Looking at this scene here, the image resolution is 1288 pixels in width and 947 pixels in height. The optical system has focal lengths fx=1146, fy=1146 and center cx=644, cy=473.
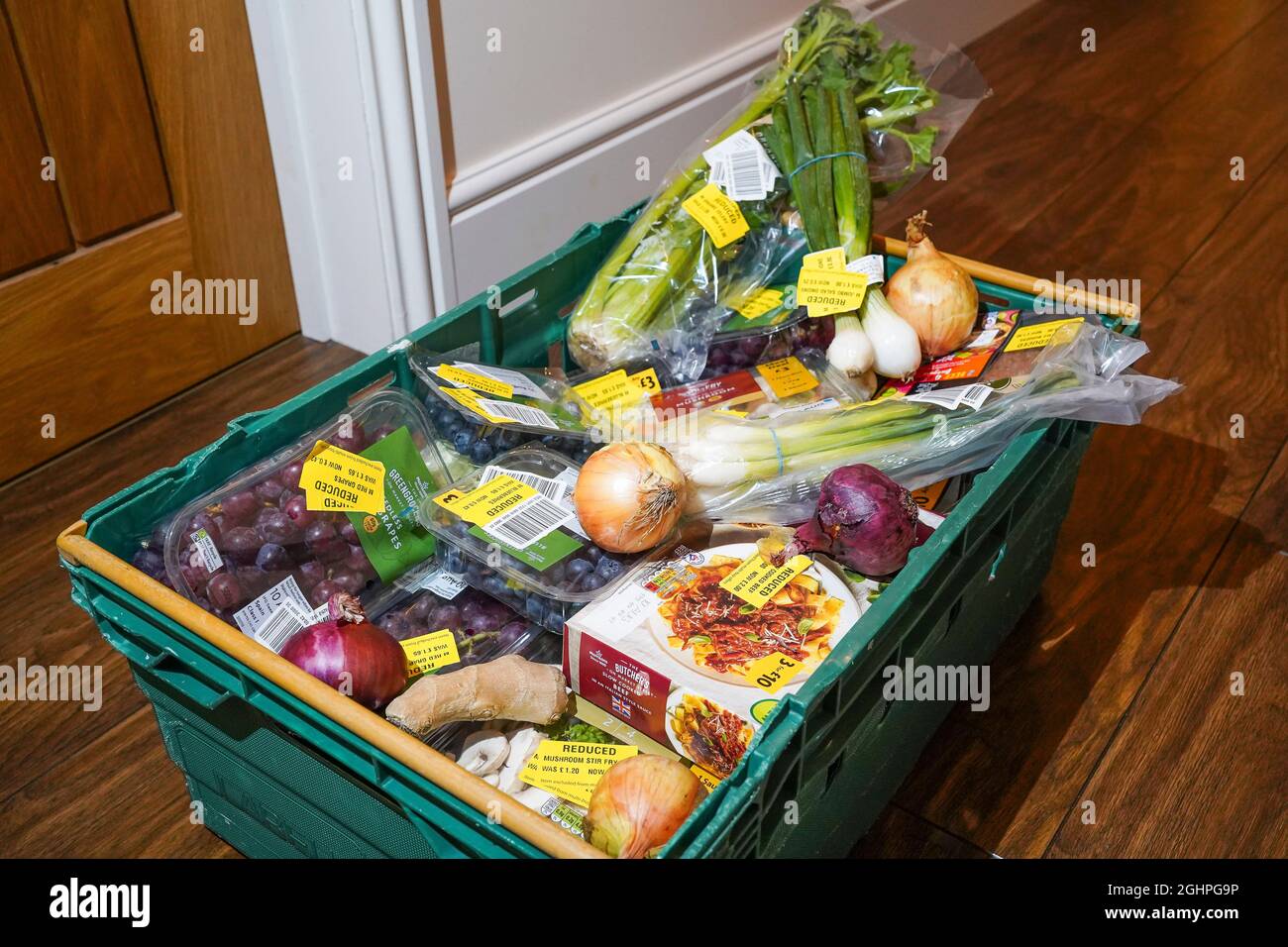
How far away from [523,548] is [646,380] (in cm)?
32

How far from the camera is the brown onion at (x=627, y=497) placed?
100 cm

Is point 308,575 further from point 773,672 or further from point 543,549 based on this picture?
point 773,672

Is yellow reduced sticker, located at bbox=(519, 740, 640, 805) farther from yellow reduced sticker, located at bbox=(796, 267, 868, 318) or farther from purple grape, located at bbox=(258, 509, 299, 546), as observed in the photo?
yellow reduced sticker, located at bbox=(796, 267, 868, 318)

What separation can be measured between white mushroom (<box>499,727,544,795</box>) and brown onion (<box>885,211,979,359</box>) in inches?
24.9

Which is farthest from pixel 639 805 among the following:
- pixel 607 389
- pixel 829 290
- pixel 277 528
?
pixel 829 290

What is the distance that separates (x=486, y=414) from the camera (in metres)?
1.10

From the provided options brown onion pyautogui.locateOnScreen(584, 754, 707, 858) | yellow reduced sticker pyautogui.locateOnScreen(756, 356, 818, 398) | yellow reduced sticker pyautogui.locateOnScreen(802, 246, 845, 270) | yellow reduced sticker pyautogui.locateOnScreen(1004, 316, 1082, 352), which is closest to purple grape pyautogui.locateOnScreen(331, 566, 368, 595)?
brown onion pyautogui.locateOnScreen(584, 754, 707, 858)

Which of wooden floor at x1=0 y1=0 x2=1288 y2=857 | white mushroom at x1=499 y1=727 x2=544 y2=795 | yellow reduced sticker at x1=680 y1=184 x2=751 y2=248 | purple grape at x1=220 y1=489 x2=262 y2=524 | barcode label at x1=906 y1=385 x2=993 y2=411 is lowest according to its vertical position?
wooden floor at x1=0 y1=0 x2=1288 y2=857

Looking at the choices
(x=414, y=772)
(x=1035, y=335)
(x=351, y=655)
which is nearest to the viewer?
(x=414, y=772)

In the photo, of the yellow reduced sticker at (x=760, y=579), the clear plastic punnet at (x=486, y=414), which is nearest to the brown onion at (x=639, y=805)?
the yellow reduced sticker at (x=760, y=579)

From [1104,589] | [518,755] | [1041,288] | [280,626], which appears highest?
[1041,288]

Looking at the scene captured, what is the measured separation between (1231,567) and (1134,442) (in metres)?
0.28

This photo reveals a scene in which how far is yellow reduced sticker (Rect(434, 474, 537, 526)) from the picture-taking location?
1037mm
